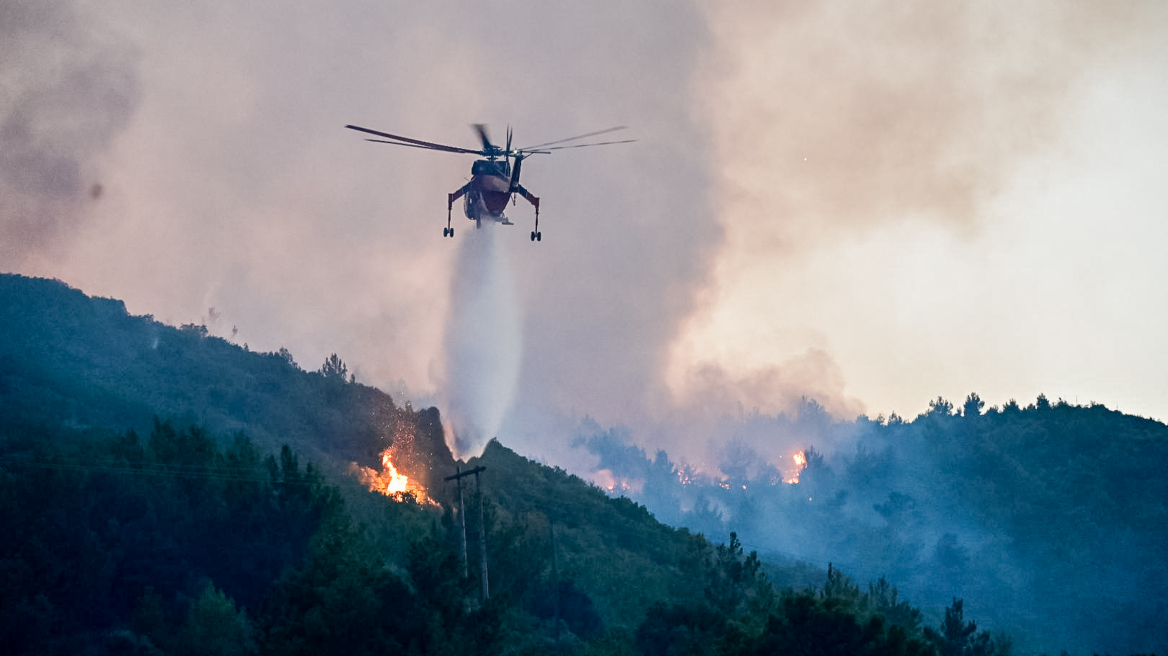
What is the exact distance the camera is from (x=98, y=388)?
110375 mm

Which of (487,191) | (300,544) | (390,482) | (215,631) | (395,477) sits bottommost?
(215,631)

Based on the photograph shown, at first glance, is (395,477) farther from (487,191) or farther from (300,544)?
(487,191)

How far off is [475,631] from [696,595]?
4544 centimetres

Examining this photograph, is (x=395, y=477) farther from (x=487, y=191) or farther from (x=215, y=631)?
(x=215, y=631)

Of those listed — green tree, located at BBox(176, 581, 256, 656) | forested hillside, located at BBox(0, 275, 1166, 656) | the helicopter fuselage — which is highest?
the helicopter fuselage

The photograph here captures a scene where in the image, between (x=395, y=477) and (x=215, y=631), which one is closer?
(x=215, y=631)

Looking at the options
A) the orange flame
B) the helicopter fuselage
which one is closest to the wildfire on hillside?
the orange flame

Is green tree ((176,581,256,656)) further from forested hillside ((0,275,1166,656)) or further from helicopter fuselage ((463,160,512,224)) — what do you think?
helicopter fuselage ((463,160,512,224))

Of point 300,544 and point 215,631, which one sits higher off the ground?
point 300,544

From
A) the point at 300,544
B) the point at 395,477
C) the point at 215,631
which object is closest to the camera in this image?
the point at 215,631

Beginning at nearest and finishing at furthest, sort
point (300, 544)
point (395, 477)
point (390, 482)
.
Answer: point (300, 544) → point (390, 482) → point (395, 477)

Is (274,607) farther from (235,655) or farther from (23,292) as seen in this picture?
(23,292)

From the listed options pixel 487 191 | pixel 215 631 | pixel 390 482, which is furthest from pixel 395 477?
pixel 215 631

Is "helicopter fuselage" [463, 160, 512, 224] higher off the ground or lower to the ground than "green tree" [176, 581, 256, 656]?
higher
